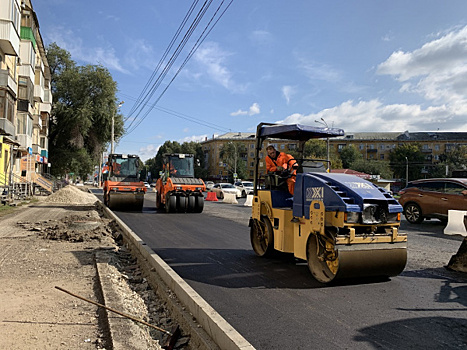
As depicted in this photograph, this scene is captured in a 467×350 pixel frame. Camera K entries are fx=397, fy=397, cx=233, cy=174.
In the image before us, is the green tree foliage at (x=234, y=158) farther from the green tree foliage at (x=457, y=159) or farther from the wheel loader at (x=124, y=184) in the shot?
the wheel loader at (x=124, y=184)

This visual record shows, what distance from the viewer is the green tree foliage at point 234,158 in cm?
8813

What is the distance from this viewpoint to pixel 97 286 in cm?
628

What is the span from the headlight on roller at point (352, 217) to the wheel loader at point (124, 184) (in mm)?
15359

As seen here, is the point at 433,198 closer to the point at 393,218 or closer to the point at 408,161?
the point at 393,218

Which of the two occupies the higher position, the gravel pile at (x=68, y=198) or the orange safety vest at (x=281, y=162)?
the orange safety vest at (x=281, y=162)

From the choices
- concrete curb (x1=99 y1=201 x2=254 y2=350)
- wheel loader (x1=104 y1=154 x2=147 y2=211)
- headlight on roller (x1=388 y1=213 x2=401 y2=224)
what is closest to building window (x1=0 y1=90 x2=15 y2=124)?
wheel loader (x1=104 y1=154 x2=147 y2=211)

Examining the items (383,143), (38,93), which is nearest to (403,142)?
(383,143)

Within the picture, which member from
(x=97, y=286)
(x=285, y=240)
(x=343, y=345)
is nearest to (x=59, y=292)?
(x=97, y=286)

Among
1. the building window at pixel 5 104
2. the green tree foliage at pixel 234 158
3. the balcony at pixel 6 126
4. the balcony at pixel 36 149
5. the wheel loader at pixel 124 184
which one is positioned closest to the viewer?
the wheel loader at pixel 124 184

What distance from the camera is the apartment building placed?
73.6 feet

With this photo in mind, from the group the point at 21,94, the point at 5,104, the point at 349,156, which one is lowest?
the point at 5,104

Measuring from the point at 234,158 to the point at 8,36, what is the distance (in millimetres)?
68572

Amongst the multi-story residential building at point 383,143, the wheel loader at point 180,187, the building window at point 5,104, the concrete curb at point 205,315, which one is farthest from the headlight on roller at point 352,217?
the multi-story residential building at point 383,143

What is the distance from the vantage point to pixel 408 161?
81.2 m
